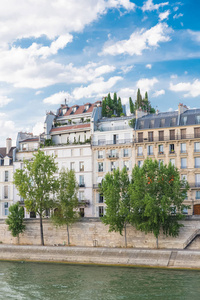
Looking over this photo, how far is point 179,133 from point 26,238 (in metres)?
23.8

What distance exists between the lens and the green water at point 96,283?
32438mm

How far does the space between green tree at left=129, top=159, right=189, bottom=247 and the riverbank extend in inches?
109

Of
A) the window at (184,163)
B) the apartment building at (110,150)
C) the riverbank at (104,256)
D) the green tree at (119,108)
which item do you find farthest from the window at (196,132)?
the green tree at (119,108)

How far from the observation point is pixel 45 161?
53938 millimetres

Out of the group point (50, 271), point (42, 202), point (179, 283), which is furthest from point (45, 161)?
point (179, 283)

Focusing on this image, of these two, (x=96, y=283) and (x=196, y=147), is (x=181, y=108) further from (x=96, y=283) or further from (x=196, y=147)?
(x=96, y=283)

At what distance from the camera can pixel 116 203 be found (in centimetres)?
4828

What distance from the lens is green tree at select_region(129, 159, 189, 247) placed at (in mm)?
45031

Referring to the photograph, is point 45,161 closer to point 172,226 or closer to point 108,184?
point 108,184

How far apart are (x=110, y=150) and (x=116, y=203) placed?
51.0 ft

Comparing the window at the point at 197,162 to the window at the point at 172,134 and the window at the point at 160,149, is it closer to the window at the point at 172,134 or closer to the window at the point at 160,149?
the window at the point at 172,134

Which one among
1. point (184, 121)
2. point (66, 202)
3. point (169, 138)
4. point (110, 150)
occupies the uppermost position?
point (184, 121)

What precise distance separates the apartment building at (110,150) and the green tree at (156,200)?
13789 mm

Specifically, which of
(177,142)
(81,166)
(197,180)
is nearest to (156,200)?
(197,180)
